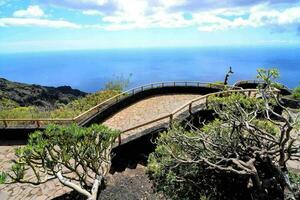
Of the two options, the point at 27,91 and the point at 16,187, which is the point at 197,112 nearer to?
the point at 16,187

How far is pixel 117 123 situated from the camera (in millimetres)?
19109

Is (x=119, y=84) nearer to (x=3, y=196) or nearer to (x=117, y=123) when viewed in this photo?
(x=117, y=123)

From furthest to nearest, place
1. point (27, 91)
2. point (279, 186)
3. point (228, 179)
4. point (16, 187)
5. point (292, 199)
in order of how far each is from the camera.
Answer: point (27, 91) < point (16, 187) < point (228, 179) < point (279, 186) < point (292, 199)

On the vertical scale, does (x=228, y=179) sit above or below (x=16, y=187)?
above

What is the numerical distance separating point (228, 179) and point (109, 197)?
13.2ft

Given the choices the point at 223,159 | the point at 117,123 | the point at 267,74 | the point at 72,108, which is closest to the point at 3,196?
the point at 117,123

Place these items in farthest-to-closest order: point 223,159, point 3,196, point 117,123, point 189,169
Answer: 1. point 117,123
2. point 3,196
3. point 189,169
4. point 223,159

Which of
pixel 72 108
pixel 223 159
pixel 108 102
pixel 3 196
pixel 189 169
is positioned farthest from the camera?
pixel 72 108

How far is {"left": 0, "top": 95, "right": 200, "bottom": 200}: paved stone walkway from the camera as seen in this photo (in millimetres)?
12453

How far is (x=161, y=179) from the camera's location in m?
11.7

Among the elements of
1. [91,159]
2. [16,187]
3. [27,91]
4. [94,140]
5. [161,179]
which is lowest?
[27,91]

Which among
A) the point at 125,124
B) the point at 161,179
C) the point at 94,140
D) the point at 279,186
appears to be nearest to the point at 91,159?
the point at 94,140

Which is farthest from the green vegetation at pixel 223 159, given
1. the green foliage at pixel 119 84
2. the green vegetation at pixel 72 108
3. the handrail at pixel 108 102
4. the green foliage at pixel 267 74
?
the green foliage at pixel 119 84

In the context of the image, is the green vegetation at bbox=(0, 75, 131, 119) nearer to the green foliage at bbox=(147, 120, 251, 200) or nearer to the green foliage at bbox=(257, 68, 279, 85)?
the green foliage at bbox=(147, 120, 251, 200)
